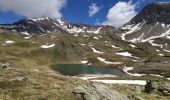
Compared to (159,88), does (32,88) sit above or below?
below

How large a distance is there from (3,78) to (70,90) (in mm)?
8958

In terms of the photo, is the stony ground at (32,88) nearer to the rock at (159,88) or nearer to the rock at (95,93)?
the rock at (95,93)

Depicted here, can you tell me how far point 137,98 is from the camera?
131 feet

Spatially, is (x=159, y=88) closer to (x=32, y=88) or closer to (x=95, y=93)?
(x=95, y=93)

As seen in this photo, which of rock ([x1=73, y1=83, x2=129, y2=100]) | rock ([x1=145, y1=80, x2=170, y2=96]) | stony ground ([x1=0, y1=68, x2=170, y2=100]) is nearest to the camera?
stony ground ([x1=0, y1=68, x2=170, y2=100])

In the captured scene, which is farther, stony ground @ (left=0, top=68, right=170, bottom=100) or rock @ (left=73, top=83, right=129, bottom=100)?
rock @ (left=73, top=83, right=129, bottom=100)

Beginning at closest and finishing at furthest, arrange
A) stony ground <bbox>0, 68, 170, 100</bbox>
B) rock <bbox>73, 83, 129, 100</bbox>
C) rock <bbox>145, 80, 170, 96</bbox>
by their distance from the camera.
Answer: stony ground <bbox>0, 68, 170, 100</bbox> < rock <bbox>73, 83, 129, 100</bbox> < rock <bbox>145, 80, 170, 96</bbox>

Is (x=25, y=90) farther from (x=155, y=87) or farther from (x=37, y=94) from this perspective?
(x=155, y=87)

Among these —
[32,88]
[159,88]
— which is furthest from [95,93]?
[159,88]

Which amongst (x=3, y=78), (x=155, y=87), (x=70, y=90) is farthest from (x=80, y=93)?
(x=155, y=87)

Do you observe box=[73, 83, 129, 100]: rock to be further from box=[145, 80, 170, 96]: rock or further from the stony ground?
box=[145, 80, 170, 96]: rock

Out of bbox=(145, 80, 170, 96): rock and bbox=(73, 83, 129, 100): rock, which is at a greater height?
bbox=(145, 80, 170, 96): rock

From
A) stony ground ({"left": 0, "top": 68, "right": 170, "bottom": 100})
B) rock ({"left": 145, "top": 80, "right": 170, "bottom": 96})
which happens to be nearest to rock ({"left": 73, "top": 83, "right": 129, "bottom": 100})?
stony ground ({"left": 0, "top": 68, "right": 170, "bottom": 100})

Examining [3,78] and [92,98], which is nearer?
[92,98]
